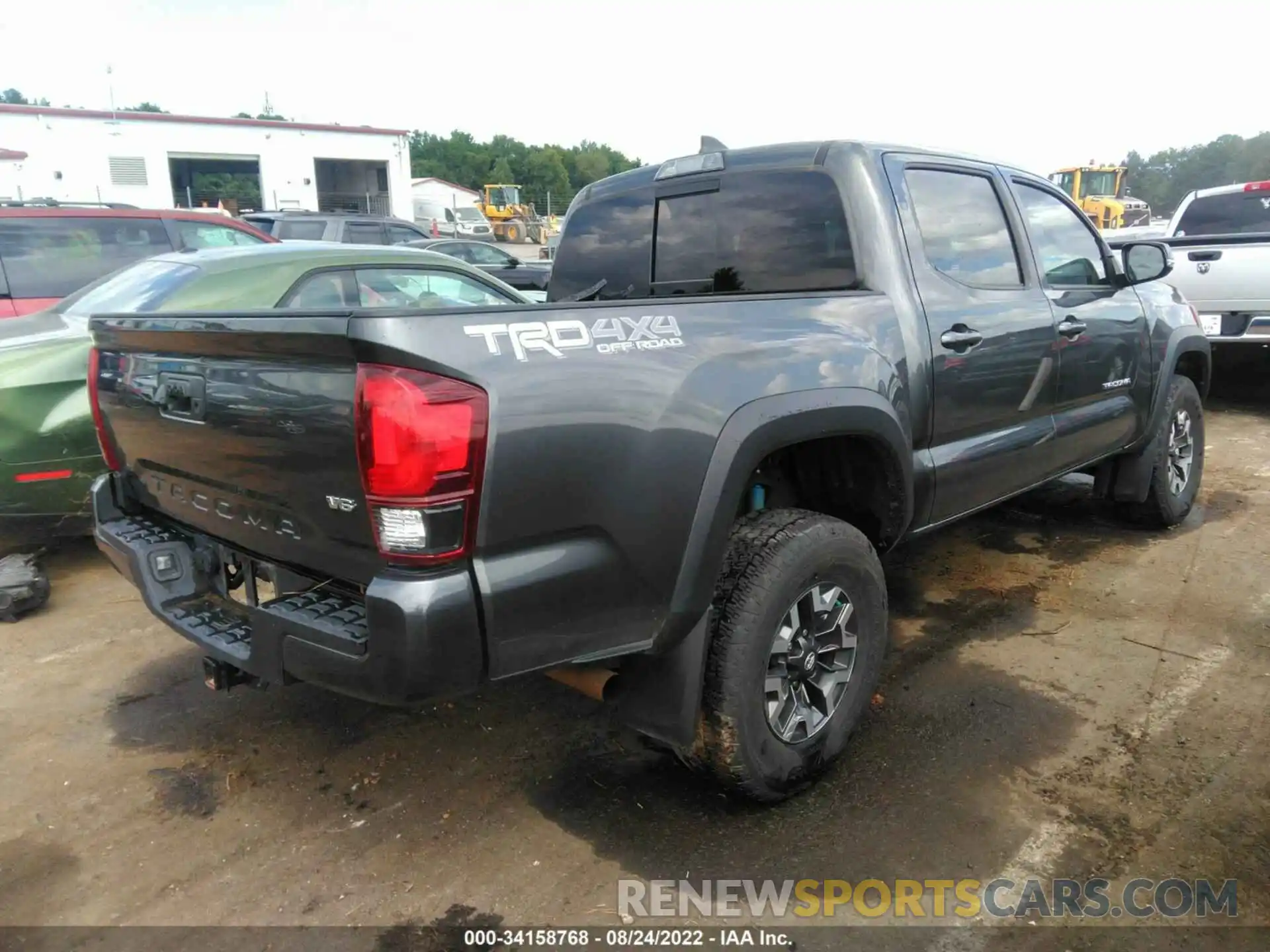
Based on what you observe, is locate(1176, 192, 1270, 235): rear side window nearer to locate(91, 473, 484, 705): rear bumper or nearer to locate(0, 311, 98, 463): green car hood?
locate(91, 473, 484, 705): rear bumper

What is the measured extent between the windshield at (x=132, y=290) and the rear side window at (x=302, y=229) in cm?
802

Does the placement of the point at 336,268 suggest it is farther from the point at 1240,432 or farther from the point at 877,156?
the point at 1240,432

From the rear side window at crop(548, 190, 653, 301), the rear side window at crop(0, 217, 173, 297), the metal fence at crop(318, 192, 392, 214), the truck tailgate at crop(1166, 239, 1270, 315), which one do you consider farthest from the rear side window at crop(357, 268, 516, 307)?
the metal fence at crop(318, 192, 392, 214)

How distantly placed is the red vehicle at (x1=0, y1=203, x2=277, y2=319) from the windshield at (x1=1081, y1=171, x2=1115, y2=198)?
2429 centimetres

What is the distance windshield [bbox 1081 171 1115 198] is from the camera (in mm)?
25075

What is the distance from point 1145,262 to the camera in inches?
173

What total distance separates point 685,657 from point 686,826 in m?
0.61

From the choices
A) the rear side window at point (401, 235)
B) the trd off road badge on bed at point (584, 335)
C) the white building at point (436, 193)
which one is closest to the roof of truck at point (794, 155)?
the trd off road badge on bed at point (584, 335)

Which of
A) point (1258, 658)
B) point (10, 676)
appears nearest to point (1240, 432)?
point (1258, 658)

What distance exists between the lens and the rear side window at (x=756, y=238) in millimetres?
3219

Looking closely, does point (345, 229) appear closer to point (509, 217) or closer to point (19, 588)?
point (19, 588)

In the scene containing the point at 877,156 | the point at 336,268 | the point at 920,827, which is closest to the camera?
the point at 920,827

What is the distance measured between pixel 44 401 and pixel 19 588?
35.6 inches

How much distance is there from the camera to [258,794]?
9.57 feet
